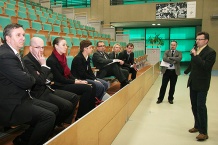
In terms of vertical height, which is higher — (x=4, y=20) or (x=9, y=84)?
(x=4, y=20)

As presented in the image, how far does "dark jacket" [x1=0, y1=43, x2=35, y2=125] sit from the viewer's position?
1.58 m

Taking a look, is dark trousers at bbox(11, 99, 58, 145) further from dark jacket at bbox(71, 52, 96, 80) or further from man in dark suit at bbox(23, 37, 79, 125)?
dark jacket at bbox(71, 52, 96, 80)

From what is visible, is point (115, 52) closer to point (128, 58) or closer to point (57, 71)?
point (128, 58)

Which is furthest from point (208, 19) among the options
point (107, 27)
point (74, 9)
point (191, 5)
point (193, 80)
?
point (193, 80)

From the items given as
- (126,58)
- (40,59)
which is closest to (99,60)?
(126,58)

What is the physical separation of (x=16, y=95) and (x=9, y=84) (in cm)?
10

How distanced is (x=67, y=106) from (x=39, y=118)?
1.57 ft

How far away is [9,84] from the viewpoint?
1.62 m

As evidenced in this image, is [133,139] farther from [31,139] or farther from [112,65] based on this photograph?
[112,65]

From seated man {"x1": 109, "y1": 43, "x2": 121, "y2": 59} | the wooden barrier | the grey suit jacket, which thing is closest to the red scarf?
the wooden barrier

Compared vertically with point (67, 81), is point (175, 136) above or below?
below

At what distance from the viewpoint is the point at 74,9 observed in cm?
1145

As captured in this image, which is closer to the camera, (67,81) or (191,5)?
(67,81)

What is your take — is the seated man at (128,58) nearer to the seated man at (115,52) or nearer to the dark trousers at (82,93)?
the seated man at (115,52)
